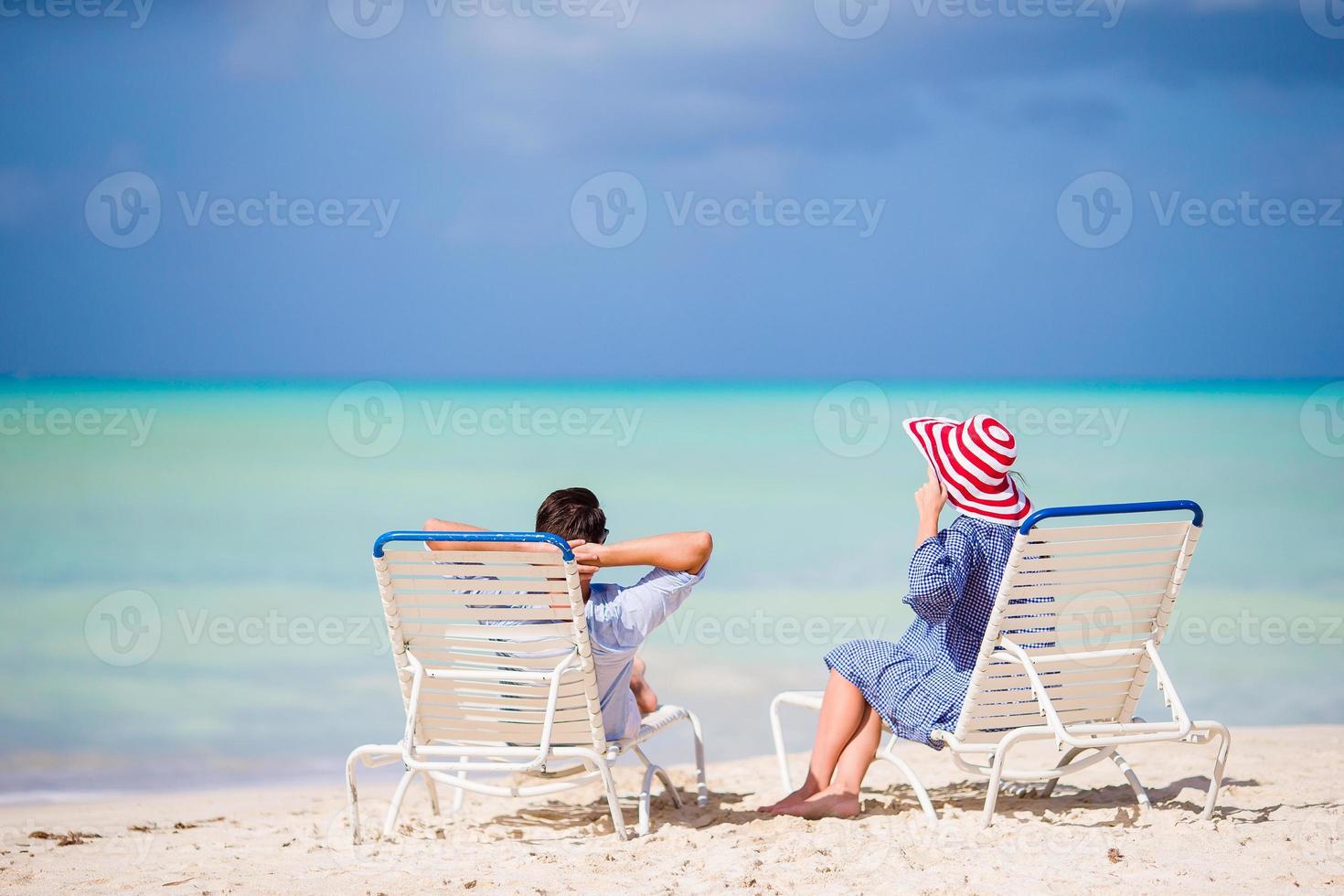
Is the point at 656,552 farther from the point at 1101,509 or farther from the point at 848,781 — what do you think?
the point at 1101,509

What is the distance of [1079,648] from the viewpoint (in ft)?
12.4

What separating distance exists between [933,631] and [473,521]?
6460 mm

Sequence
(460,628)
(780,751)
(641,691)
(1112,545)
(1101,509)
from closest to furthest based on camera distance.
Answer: (1101,509) < (1112,545) < (460,628) < (780,751) < (641,691)

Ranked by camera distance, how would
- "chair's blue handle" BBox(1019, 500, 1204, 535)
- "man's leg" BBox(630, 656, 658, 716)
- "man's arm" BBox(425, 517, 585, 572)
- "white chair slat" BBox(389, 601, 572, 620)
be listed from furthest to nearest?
1. "man's leg" BBox(630, 656, 658, 716)
2. "white chair slat" BBox(389, 601, 572, 620)
3. "man's arm" BBox(425, 517, 585, 572)
4. "chair's blue handle" BBox(1019, 500, 1204, 535)

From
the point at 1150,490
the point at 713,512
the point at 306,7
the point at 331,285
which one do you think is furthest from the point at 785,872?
the point at 331,285

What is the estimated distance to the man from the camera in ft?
12.2

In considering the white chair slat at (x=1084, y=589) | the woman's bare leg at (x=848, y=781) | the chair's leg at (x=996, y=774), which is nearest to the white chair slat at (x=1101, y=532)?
the white chair slat at (x=1084, y=589)

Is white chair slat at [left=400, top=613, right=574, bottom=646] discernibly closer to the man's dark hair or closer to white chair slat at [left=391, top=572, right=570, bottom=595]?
white chair slat at [left=391, top=572, right=570, bottom=595]

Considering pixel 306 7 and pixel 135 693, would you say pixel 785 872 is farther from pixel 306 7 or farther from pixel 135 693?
pixel 306 7

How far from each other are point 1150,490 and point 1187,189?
1821cm

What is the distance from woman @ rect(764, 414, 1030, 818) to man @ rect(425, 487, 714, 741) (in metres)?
0.59

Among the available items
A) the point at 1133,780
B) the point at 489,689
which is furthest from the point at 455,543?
the point at 1133,780

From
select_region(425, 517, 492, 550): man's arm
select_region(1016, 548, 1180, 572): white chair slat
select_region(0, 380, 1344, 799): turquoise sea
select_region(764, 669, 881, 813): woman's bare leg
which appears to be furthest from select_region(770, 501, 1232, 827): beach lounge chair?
select_region(0, 380, 1344, 799): turquoise sea

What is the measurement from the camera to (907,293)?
31.1 metres
